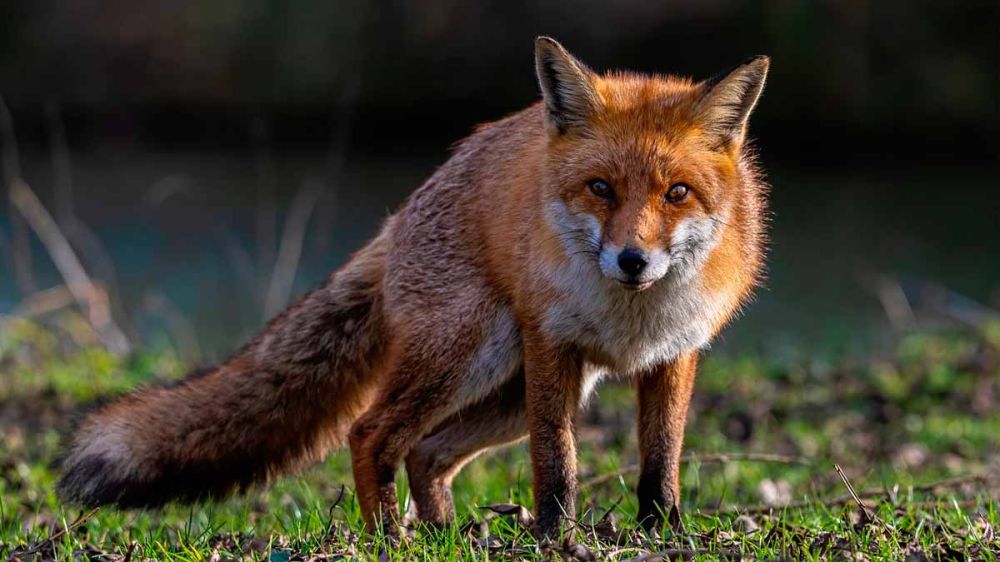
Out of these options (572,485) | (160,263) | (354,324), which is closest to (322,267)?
(160,263)

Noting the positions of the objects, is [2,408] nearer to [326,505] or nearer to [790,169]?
[326,505]

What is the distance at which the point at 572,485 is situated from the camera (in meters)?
4.96

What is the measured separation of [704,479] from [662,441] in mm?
2151

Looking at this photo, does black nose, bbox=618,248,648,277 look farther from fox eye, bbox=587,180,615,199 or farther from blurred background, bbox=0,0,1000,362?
blurred background, bbox=0,0,1000,362

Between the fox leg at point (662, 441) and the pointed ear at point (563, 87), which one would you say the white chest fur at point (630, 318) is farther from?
A: the pointed ear at point (563, 87)

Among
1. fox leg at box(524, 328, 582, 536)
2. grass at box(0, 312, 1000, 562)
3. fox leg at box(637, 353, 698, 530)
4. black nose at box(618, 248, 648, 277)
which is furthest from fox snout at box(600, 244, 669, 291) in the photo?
grass at box(0, 312, 1000, 562)

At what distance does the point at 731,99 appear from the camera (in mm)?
4746

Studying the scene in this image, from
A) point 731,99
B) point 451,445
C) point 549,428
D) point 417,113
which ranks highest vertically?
point 731,99

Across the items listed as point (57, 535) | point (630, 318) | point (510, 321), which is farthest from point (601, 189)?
point (57, 535)

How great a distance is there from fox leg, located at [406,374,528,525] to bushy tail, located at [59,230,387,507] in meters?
0.37

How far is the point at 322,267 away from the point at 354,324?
958 cm

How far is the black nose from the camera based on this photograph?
4301mm

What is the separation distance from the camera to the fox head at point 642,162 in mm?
4465

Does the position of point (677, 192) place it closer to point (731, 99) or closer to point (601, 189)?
Answer: point (601, 189)
